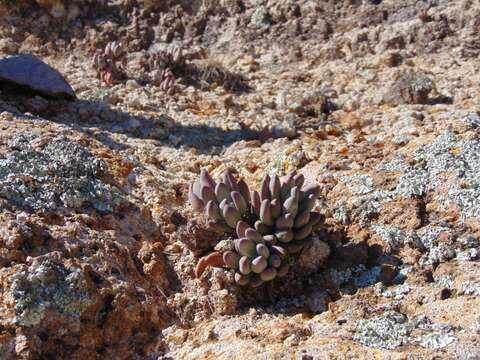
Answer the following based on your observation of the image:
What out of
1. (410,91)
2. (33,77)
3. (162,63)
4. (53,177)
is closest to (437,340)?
(53,177)

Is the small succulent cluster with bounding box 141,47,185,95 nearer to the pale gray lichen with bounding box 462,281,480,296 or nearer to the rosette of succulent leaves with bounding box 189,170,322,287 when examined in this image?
the rosette of succulent leaves with bounding box 189,170,322,287

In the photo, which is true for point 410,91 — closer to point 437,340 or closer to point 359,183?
point 359,183

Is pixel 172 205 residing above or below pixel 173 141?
below

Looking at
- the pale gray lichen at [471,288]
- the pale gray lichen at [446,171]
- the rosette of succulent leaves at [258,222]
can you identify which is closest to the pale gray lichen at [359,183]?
the pale gray lichen at [446,171]

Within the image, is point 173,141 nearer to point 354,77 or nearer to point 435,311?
point 354,77

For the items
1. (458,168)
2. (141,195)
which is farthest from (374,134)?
(141,195)

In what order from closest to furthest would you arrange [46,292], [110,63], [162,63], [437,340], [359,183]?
[437,340] < [46,292] < [359,183] < [110,63] < [162,63]

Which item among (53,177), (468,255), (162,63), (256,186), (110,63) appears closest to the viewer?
(468,255)
